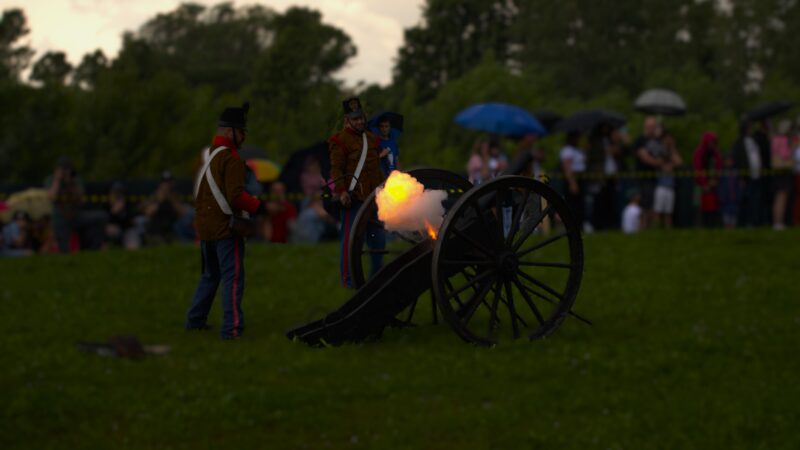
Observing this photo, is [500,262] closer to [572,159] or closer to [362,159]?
[362,159]

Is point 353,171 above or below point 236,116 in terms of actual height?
below

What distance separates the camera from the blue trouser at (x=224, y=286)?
488 cm

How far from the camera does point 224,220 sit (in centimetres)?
479

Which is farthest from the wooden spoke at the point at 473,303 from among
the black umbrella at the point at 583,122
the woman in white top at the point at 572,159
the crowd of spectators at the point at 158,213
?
the black umbrella at the point at 583,122

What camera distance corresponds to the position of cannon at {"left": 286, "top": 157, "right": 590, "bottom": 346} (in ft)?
15.7

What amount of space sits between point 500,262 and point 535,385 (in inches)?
5115

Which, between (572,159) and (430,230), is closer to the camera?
(430,230)

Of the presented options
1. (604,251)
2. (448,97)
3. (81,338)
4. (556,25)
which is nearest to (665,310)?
(604,251)

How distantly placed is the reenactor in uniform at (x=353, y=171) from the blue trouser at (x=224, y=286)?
0.37 m

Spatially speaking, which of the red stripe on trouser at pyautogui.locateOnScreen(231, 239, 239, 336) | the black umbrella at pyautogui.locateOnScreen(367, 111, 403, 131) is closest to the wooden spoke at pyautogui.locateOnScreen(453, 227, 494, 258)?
the black umbrella at pyautogui.locateOnScreen(367, 111, 403, 131)

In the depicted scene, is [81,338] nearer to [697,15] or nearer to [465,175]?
[697,15]

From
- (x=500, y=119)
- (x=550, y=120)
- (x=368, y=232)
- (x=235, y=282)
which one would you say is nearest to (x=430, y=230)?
(x=368, y=232)

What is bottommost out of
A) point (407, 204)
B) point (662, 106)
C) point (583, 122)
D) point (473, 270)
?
point (473, 270)

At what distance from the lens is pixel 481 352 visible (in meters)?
4.89
